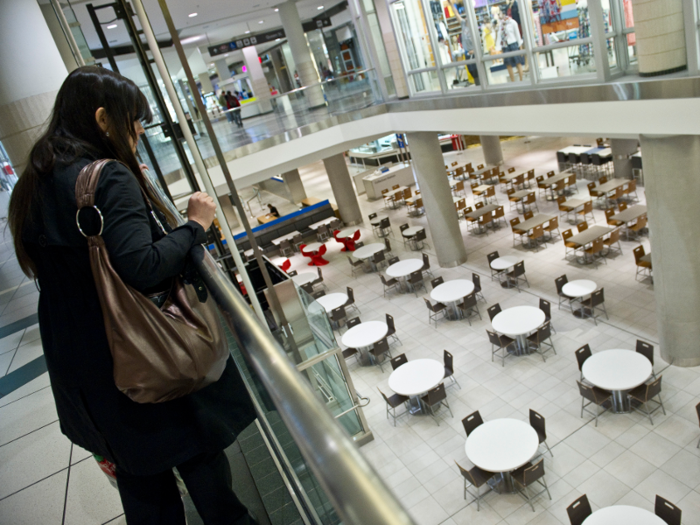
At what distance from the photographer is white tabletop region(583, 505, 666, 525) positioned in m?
5.72

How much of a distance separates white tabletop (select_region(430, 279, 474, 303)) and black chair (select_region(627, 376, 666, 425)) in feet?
13.6

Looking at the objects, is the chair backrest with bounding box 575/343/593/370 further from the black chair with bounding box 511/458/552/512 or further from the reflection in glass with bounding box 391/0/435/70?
the reflection in glass with bounding box 391/0/435/70

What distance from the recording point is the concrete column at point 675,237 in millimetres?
7406

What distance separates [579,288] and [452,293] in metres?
2.67

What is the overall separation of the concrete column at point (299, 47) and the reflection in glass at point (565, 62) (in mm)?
7800

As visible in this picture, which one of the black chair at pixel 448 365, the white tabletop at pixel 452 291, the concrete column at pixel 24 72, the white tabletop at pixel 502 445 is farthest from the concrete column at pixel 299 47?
the concrete column at pixel 24 72

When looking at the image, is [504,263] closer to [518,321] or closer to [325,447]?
[518,321]

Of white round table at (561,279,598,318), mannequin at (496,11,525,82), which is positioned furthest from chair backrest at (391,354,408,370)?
mannequin at (496,11,525,82)

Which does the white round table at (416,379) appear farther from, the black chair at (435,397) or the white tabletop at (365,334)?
the white tabletop at (365,334)

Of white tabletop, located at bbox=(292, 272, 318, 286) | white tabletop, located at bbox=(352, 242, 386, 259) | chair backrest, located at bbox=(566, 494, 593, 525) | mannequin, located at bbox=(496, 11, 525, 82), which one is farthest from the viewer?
white tabletop, located at bbox=(352, 242, 386, 259)

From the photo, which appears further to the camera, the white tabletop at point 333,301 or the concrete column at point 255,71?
the concrete column at point 255,71

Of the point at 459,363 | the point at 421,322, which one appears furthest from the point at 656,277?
the point at 421,322

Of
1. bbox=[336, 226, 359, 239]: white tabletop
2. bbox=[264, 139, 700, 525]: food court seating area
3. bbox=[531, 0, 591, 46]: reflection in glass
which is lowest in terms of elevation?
bbox=[264, 139, 700, 525]: food court seating area

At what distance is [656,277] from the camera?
8555 mm
